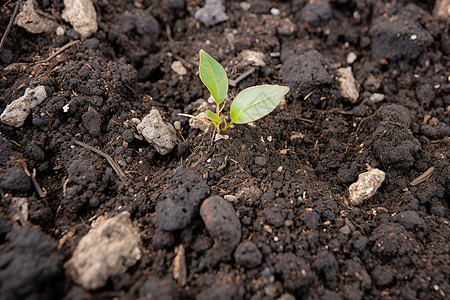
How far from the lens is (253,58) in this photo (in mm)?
2352

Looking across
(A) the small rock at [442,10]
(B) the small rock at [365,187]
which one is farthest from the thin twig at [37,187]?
(A) the small rock at [442,10]

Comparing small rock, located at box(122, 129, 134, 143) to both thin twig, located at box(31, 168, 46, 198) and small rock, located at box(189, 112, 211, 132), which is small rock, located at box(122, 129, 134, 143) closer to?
small rock, located at box(189, 112, 211, 132)

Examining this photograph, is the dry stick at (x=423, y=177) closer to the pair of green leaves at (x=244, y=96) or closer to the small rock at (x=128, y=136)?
the pair of green leaves at (x=244, y=96)

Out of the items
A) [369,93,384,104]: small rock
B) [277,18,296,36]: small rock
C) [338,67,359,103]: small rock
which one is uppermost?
[277,18,296,36]: small rock

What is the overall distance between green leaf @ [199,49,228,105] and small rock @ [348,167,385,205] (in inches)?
42.8

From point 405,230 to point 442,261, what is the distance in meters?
0.23

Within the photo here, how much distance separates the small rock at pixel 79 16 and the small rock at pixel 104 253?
5.24 feet

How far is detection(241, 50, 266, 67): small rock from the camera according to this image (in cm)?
234

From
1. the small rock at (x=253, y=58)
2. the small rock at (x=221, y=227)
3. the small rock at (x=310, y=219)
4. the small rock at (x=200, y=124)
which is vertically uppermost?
the small rock at (x=253, y=58)

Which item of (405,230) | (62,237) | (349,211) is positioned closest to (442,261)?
(405,230)

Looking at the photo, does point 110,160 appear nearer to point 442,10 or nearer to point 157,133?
point 157,133

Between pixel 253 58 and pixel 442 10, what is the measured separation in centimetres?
181

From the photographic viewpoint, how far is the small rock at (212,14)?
2.66m

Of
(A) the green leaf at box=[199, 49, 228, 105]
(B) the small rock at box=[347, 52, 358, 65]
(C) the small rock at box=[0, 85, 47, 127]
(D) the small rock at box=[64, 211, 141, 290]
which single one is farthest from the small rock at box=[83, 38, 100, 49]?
(B) the small rock at box=[347, 52, 358, 65]
